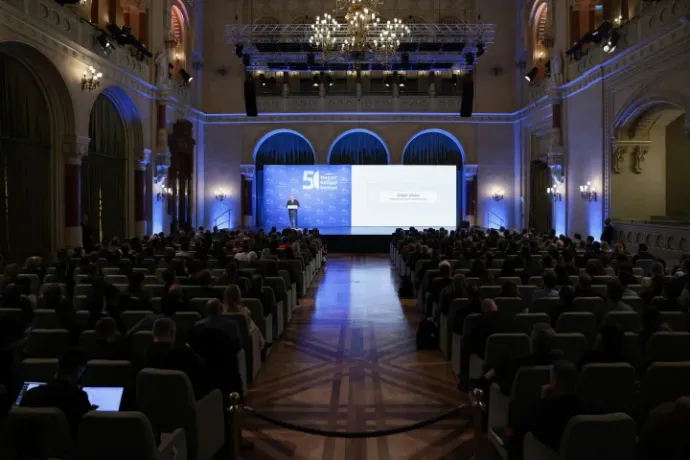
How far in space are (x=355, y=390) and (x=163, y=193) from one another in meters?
16.3

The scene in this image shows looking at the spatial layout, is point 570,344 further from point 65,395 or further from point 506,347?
point 65,395

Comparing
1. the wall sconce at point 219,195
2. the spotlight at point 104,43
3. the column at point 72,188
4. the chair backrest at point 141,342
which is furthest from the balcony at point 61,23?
the wall sconce at point 219,195

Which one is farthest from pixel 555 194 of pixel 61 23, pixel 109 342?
pixel 109 342

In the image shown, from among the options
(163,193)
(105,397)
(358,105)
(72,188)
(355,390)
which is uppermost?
(358,105)

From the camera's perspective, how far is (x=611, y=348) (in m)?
4.44

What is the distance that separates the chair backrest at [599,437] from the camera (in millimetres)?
3180

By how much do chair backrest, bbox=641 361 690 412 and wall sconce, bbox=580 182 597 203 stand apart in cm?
1514

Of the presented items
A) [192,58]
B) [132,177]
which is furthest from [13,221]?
[192,58]

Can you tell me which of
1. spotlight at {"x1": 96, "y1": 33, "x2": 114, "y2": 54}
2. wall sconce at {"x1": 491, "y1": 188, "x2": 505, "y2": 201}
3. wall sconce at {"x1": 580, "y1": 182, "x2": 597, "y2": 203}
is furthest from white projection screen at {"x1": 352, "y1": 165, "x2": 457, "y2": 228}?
spotlight at {"x1": 96, "y1": 33, "x2": 114, "y2": 54}

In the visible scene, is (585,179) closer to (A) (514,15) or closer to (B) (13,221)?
(A) (514,15)

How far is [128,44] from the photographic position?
18.2 meters

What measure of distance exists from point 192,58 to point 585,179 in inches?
644

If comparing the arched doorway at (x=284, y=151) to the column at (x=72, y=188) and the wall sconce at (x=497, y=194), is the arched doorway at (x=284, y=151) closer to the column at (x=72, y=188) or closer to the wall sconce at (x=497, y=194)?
the wall sconce at (x=497, y=194)

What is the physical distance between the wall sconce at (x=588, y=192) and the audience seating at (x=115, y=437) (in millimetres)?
17311
